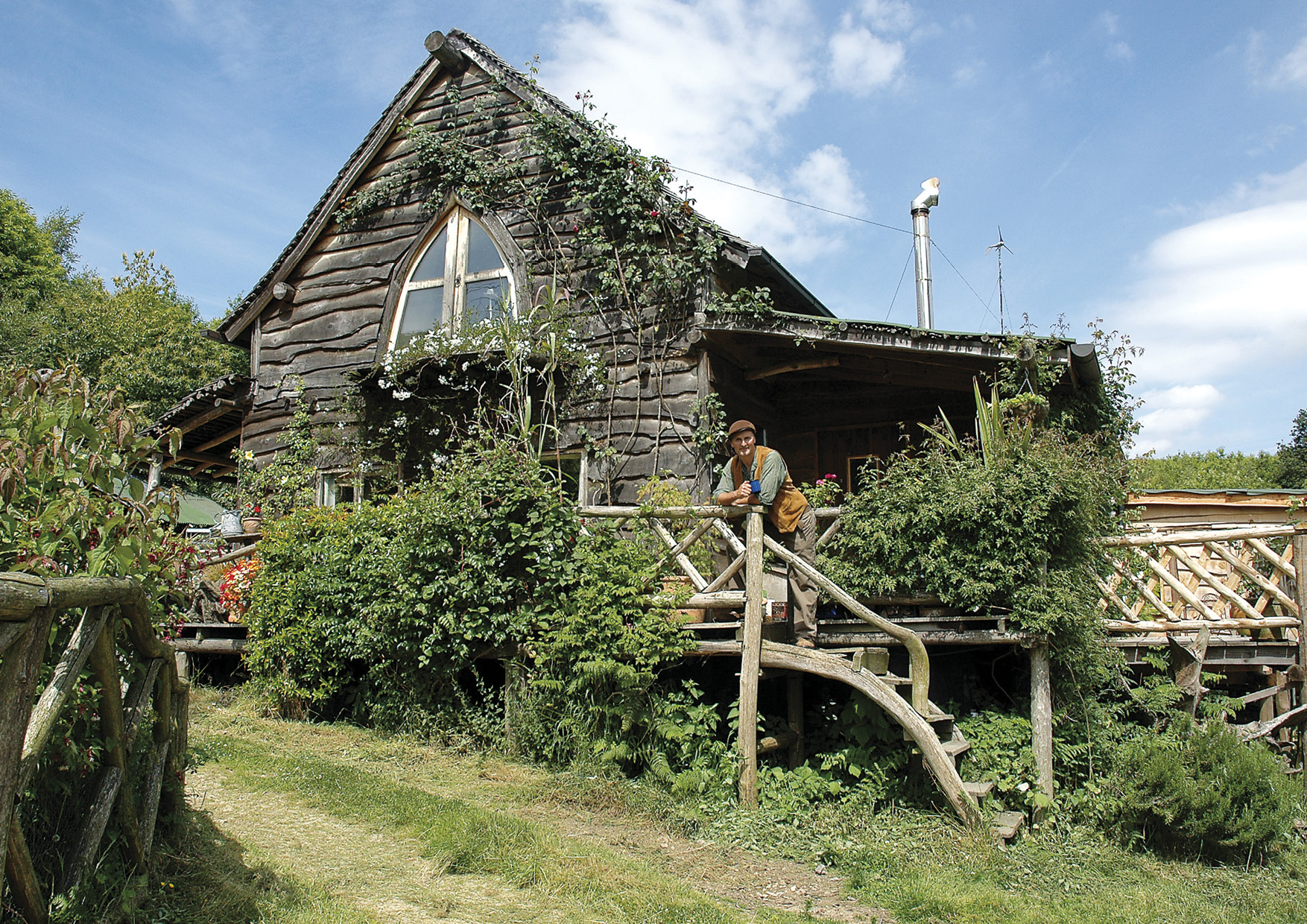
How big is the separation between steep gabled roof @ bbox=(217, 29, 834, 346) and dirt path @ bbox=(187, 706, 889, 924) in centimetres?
640

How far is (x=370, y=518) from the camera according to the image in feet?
29.9

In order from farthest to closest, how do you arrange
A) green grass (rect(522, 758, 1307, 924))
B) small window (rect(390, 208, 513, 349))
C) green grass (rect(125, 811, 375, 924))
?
small window (rect(390, 208, 513, 349)) < green grass (rect(522, 758, 1307, 924)) < green grass (rect(125, 811, 375, 924))

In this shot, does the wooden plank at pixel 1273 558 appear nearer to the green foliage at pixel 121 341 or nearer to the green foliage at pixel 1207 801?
the green foliage at pixel 1207 801

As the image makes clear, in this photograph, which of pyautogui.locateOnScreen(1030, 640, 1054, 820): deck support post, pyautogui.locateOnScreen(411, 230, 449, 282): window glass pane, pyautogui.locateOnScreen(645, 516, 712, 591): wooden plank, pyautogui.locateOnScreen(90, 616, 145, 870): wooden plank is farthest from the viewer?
pyautogui.locateOnScreen(411, 230, 449, 282): window glass pane

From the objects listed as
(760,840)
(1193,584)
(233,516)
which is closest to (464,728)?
(760,840)

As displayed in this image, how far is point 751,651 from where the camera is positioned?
721 cm

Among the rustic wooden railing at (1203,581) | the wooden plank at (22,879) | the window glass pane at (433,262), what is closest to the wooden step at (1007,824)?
the rustic wooden railing at (1203,581)

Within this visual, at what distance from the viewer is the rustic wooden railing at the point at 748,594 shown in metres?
6.71

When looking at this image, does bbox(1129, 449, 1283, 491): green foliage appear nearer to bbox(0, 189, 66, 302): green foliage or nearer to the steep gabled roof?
the steep gabled roof

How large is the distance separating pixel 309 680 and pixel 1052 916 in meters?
7.02

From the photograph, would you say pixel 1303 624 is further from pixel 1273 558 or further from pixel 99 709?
pixel 99 709

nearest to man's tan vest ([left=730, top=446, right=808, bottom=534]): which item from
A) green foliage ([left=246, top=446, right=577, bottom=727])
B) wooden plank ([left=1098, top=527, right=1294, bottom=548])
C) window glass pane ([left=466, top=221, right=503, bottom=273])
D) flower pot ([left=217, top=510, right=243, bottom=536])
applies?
green foliage ([left=246, top=446, right=577, bottom=727])

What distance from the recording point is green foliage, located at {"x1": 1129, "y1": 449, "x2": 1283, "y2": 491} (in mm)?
41250

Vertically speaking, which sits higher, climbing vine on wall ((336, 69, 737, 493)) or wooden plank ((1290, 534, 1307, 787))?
climbing vine on wall ((336, 69, 737, 493))
